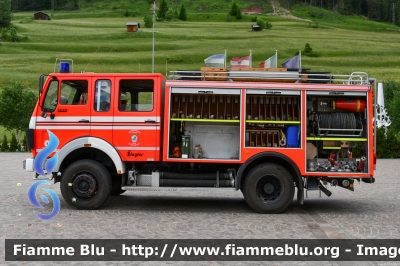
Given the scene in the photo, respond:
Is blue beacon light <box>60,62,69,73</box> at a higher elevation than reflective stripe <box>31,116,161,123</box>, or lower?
higher

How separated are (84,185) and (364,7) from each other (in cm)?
18671

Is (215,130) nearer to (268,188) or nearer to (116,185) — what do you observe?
(268,188)

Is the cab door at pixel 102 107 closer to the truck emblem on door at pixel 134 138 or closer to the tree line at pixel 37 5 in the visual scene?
the truck emblem on door at pixel 134 138

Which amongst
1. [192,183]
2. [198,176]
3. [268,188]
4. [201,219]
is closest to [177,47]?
[198,176]

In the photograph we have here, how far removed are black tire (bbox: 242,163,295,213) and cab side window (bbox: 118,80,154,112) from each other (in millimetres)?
2844

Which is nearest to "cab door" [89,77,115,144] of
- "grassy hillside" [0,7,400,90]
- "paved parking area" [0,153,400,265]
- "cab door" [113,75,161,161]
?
"cab door" [113,75,161,161]

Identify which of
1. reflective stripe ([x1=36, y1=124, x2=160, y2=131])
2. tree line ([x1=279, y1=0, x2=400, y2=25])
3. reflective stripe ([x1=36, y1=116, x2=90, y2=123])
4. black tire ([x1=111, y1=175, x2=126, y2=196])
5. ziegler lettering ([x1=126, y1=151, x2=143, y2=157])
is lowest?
black tire ([x1=111, y1=175, x2=126, y2=196])

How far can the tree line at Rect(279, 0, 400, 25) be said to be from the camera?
17312 cm

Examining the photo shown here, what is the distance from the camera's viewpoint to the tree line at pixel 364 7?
568 ft

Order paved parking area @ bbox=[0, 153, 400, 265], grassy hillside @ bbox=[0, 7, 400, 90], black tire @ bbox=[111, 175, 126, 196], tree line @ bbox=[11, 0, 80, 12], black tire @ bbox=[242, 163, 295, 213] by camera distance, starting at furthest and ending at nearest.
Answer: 1. tree line @ bbox=[11, 0, 80, 12]
2. grassy hillside @ bbox=[0, 7, 400, 90]
3. black tire @ bbox=[111, 175, 126, 196]
4. black tire @ bbox=[242, 163, 295, 213]
5. paved parking area @ bbox=[0, 153, 400, 265]

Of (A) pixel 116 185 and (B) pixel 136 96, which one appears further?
(A) pixel 116 185

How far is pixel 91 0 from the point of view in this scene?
188 m

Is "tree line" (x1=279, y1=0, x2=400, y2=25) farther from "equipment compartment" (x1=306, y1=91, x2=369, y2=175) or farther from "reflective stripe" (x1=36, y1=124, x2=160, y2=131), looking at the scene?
"reflective stripe" (x1=36, y1=124, x2=160, y2=131)

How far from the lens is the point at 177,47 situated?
281 ft
